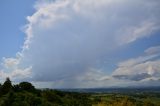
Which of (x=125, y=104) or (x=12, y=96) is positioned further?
(x=12, y=96)

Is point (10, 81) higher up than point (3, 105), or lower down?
higher up

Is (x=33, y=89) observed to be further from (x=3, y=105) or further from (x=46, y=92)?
(x=3, y=105)

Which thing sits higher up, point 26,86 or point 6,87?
point 26,86

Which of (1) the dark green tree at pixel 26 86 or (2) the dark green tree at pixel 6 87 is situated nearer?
(2) the dark green tree at pixel 6 87

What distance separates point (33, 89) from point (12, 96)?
31.7 meters

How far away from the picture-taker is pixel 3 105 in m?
73.6

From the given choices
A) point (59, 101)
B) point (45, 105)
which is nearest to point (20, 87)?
point (59, 101)

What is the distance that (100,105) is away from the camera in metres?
71.1

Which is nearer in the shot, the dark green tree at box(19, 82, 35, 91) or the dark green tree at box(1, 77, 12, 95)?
the dark green tree at box(1, 77, 12, 95)

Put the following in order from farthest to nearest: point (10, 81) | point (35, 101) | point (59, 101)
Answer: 1. point (10, 81)
2. point (59, 101)
3. point (35, 101)

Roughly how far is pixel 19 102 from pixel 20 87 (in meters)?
35.6

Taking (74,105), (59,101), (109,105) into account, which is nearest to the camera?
(109,105)

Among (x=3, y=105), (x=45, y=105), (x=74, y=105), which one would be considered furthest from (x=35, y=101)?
(x=74, y=105)

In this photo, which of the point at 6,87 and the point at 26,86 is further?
the point at 26,86
